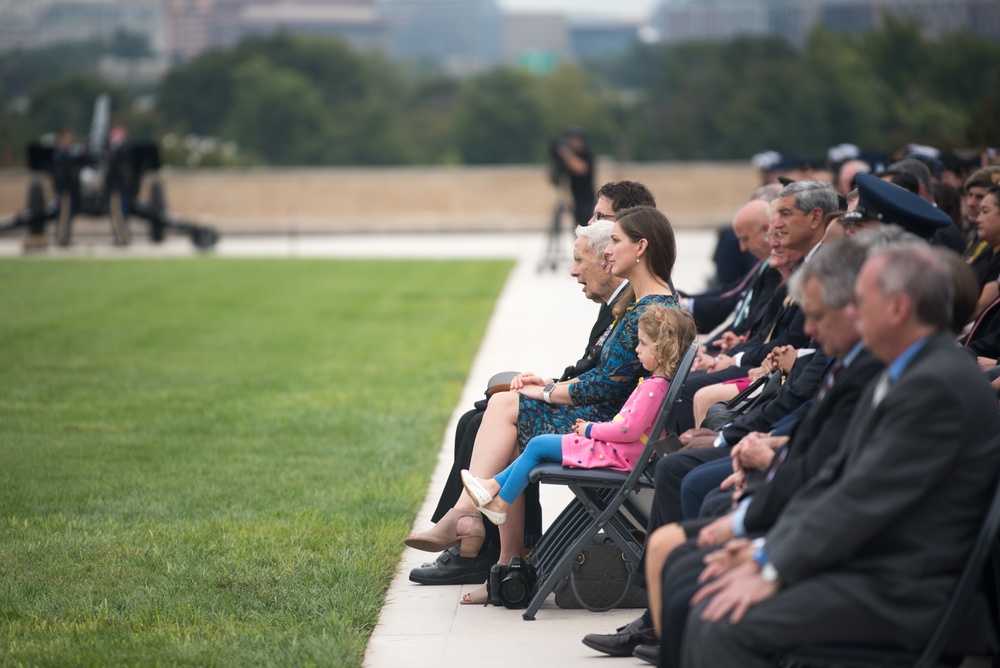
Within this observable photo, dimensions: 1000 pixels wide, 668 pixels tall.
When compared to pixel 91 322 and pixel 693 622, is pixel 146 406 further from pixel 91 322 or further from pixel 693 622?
pixel 693 622

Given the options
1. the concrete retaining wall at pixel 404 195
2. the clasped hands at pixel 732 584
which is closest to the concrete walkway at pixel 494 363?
the clasped hands at pixel 732 584

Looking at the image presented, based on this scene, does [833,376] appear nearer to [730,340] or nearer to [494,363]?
[730,340]

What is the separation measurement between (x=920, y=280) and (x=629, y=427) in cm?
202

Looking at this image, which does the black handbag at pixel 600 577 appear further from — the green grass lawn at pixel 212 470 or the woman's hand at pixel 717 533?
the woman's hand at pixel 717 533

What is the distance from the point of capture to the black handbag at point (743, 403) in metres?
5.52

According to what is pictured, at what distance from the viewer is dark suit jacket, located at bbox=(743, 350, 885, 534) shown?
3.96m

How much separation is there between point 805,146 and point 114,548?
78026 millimetres

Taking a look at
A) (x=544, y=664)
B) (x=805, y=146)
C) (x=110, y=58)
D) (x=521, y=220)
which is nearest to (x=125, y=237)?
(x=521, y=220)

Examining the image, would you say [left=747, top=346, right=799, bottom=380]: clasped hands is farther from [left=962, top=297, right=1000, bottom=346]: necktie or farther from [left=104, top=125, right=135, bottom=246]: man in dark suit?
[left=104, top=125, right=135, bottom=246]: man in dark suit

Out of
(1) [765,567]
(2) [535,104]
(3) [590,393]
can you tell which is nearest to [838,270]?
(1) [765,567]

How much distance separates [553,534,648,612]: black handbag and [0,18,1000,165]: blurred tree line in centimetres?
6921

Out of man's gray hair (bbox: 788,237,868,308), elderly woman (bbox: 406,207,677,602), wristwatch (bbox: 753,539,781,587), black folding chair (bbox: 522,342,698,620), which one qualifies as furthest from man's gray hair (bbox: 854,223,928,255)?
elderly woman (bbox: 406,207,677,602)

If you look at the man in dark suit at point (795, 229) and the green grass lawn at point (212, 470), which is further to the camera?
the man in dark suit at point (795, 229)

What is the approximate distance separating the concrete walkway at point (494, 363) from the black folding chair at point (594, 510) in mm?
207
